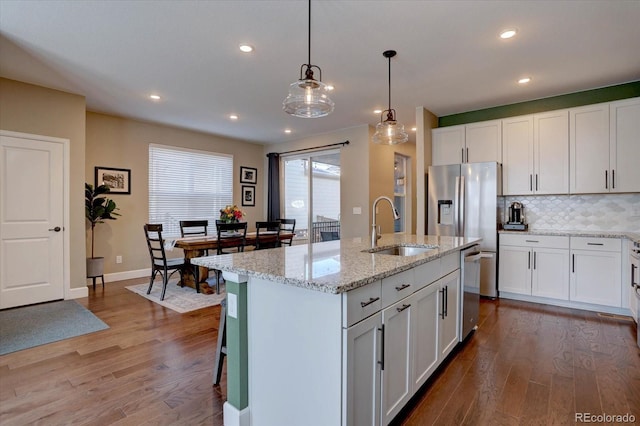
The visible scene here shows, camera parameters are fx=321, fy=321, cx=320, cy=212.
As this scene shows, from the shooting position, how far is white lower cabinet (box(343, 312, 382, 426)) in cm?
133

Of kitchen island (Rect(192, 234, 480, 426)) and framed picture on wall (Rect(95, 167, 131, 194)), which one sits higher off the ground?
framed picture on wall (Rect(95, 167, 131, 194))

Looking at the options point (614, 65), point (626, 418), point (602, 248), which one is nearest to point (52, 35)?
point (626, 418)

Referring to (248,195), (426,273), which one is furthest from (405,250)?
(248,195)

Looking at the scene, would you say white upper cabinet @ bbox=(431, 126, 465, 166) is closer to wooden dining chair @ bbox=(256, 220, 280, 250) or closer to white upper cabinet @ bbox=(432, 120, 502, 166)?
white upper cabinet @ bbox=(432, 120, 502, 166)

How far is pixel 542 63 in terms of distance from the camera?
3.32m

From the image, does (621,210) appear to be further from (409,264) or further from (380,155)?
(409,264)

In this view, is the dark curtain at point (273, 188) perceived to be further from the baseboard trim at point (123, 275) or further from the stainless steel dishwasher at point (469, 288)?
the stainless steel dishwasher at point (469, 288)

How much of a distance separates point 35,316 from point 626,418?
521 cm

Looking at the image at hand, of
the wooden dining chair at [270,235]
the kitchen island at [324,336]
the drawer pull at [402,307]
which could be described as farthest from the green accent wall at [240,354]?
the wooden dining chair at [270,235]

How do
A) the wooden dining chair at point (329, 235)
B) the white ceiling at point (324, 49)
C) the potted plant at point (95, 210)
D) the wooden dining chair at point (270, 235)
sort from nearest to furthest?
the white ceiling at point (324, 49), the potted plant at point (95, 210), the wooden dining chair at point (270, 235), the wooden dining chair at point (329, 235)

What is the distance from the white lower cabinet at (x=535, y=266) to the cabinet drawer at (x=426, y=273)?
104 inches

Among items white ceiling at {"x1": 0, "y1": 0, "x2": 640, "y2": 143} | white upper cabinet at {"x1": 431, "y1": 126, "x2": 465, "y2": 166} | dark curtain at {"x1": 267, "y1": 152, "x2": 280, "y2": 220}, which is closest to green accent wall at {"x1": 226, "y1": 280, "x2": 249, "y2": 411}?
white ceiling at {"x1": 0, "y1": 0, "x2": 640, "y2": 143}

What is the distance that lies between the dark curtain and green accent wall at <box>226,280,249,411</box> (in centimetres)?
551

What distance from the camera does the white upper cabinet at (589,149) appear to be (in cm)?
388
